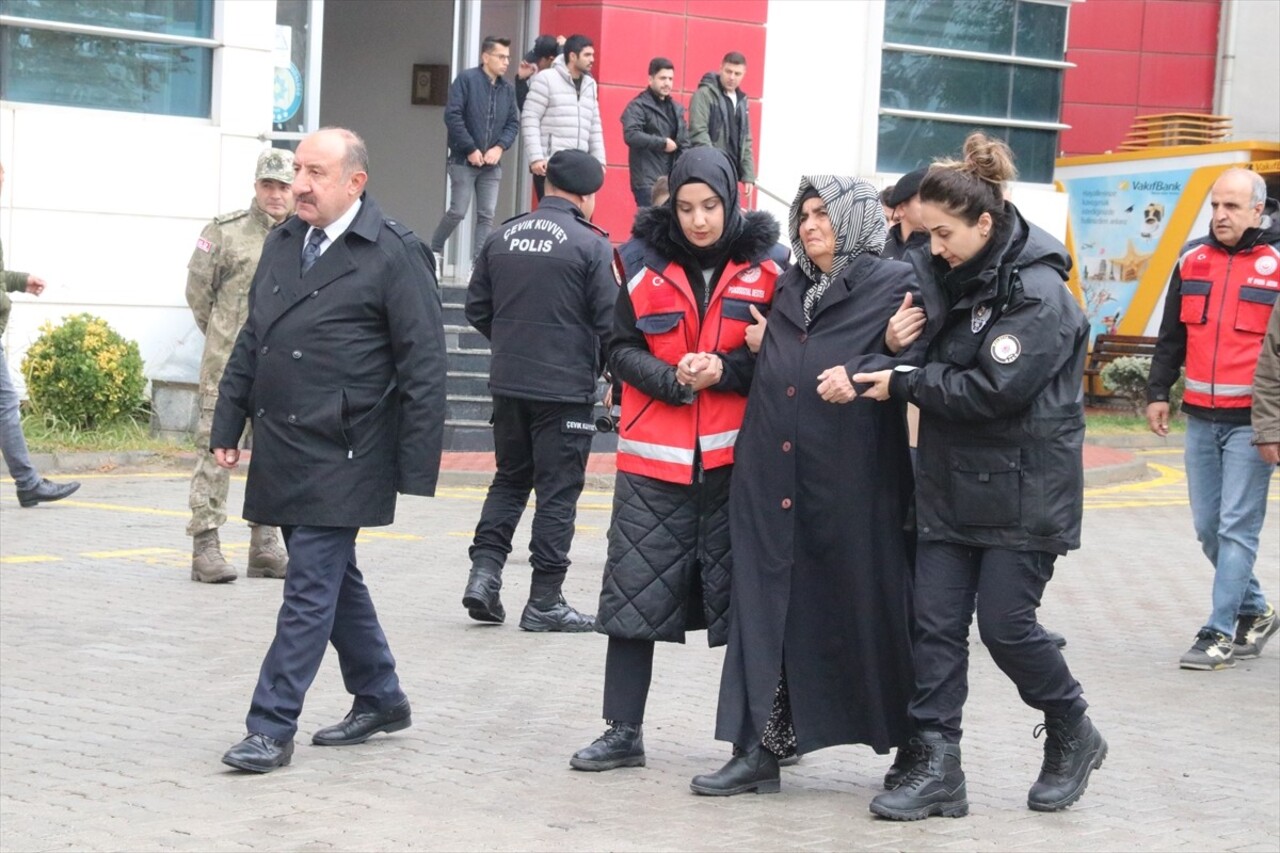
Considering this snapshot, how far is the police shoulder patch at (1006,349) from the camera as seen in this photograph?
557 cm

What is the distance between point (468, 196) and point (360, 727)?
1100 centimetres

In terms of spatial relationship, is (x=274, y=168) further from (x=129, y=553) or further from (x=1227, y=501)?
(x=1227, y=501)

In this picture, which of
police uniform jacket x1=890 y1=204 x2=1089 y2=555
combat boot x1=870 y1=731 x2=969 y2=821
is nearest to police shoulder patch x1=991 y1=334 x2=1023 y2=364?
police uniform jacket x1=890 y1=204 x2=1089 y2=555

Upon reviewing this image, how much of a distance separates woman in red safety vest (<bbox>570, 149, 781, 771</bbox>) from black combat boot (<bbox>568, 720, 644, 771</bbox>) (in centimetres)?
29

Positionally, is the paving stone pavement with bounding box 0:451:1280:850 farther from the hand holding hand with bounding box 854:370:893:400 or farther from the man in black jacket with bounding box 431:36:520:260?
the man in black jacket with bounding box 431:36:520:260

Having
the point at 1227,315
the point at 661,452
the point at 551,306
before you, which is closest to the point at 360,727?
the point at 661,452

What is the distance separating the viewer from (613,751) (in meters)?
6.29

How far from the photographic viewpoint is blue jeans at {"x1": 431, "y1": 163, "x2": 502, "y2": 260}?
1705cm

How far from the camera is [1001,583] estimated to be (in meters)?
5.73

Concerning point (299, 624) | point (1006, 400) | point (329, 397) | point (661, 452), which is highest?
point (1006, 400)

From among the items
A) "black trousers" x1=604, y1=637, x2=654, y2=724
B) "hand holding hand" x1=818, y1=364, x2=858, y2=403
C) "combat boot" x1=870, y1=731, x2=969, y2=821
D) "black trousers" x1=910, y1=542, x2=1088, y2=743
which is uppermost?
"hand holding hand" x1=818, y1=364, x2=858, y2=403

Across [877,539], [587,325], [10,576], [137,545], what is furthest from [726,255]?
[137,545]

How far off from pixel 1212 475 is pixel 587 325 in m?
2.87

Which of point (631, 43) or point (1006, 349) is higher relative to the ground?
point (631, 43)
